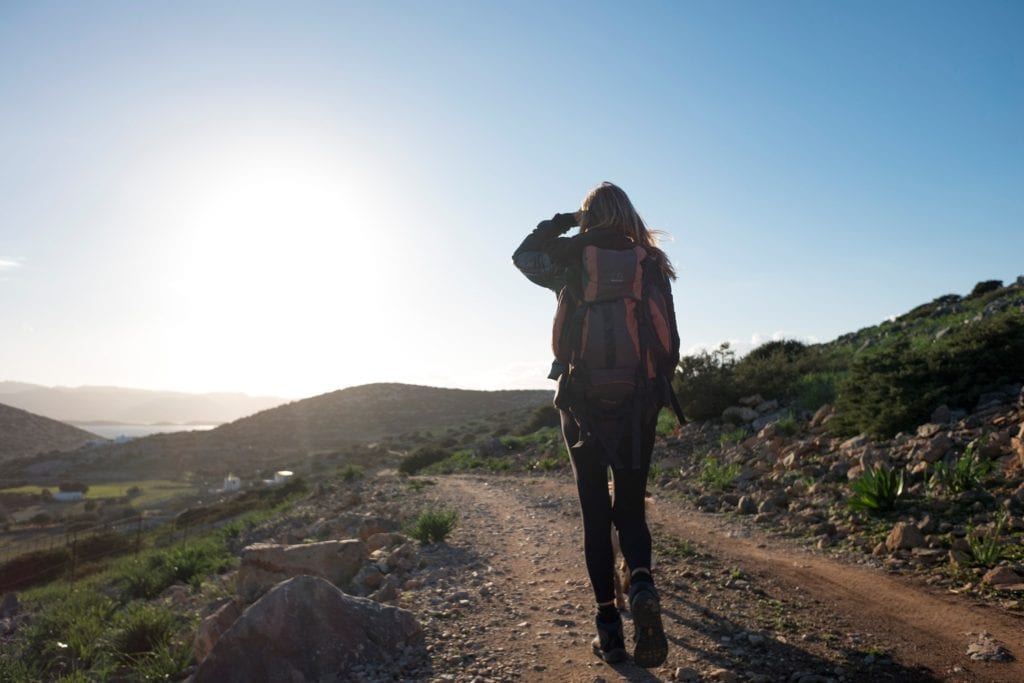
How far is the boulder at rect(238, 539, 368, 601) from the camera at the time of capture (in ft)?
22.5

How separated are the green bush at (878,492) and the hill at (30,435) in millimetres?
61708

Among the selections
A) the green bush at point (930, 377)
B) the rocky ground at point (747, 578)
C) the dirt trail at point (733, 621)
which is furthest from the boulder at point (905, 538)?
the green bush at point (930, 377)

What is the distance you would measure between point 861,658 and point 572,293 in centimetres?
269

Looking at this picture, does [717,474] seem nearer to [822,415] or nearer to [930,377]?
[822,415]

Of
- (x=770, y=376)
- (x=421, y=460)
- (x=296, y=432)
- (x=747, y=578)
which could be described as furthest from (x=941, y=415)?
(x=296, y=432)

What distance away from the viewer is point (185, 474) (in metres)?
50.5

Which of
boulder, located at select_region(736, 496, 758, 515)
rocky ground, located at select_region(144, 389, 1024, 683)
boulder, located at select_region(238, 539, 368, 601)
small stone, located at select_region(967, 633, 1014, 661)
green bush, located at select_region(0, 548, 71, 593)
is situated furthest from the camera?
green bush, located at select_region(0, 548, 71, 593)

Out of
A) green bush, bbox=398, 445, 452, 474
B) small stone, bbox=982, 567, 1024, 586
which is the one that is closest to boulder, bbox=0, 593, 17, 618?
green bush, bbox=398, 445, 452, 474

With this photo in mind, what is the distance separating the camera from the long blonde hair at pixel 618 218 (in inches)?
132

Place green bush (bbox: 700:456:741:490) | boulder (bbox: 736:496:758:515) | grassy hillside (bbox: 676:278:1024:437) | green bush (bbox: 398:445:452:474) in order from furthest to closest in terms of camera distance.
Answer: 1. green bush (bbox: 398:445:452:474)
2. green bush (bbox: 700:456:741:490)
3. grassy hillside (bbox: 676:278:1024:437)
4. boulder (bbox: 736:496:758:515)

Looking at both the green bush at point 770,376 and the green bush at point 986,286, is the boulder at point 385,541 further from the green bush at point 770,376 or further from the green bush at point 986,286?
the green bush at point 986,286

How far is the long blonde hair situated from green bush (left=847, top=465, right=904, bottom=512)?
526 centimetres

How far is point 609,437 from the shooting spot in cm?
311

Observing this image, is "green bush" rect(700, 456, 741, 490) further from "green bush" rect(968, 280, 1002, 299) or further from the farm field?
the farm field
